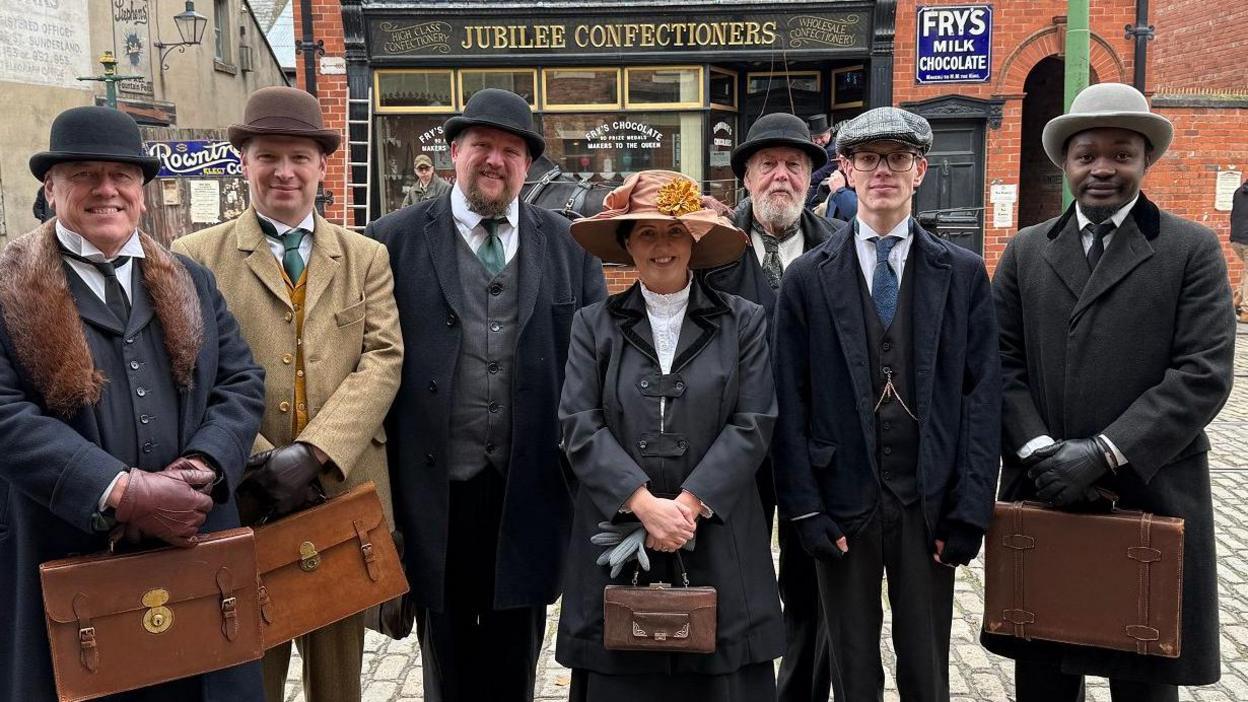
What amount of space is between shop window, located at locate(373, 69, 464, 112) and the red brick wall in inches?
222

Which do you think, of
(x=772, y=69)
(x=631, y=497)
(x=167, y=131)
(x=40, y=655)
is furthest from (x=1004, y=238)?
(x=40, y=655)

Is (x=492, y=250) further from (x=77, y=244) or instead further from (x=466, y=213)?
(x=77, y=244)

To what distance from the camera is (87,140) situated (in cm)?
279

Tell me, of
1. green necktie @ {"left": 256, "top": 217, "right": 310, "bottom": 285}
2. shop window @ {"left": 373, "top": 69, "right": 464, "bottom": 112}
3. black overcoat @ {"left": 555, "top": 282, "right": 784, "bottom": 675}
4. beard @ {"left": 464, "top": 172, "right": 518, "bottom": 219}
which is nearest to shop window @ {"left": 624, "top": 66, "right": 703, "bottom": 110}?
shop window @ {"left": 373, "top": 69, "right": 464, "bottom": 112}

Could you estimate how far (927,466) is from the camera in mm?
3104

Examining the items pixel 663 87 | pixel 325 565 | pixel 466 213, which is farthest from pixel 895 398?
pixel 663 87

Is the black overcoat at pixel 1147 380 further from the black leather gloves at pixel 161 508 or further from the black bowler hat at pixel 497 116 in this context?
the black leather gloves at pixel 161 508

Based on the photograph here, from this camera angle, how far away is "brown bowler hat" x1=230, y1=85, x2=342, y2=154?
10.8 ft

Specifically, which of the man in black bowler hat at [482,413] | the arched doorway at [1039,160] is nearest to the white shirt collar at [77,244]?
the man in black bowler hat at [482,413]

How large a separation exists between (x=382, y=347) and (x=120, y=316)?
2.65ft

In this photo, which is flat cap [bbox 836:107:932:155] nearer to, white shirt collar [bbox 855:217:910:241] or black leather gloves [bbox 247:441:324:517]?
white shirt collar [bbox 855:217:910:241]

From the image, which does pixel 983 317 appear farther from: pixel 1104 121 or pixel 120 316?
pixel 120 316

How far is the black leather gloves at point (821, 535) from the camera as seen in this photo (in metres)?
3.15

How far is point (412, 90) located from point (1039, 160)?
32.5 ft
